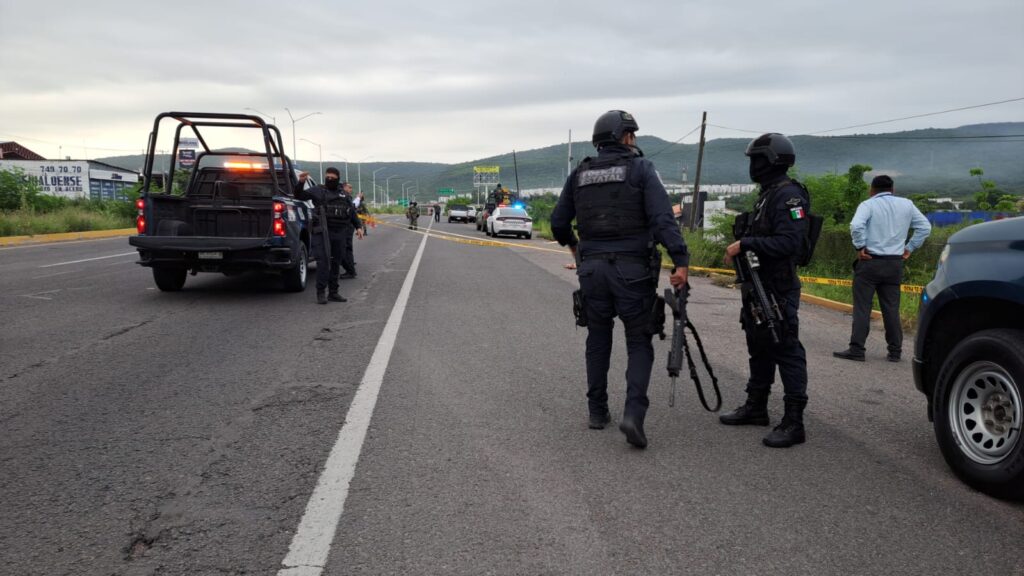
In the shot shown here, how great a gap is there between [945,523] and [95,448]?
4372mm

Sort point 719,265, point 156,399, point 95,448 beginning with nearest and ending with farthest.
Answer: point 95,448, point 156,399, point 719,265

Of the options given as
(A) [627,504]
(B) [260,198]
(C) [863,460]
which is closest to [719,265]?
(B) [260,198]

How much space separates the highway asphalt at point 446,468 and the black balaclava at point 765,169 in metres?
1.63

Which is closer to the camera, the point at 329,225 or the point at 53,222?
the point at 329,225

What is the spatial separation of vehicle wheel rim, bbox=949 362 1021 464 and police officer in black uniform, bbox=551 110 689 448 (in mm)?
1579

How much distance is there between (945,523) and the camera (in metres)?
3.34

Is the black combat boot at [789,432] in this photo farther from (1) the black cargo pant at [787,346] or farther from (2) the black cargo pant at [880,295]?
(2) the black cargo pant at [880,295]

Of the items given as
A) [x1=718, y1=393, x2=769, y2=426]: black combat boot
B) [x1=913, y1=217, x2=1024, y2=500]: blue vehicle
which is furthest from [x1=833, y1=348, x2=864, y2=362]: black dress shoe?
[x1=913, y1=217, x2=1024, y2=500]: blue vehicle

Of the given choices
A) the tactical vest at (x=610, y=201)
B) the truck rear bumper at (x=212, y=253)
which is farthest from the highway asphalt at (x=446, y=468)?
the truck rear bumper at (x=212, y=253)

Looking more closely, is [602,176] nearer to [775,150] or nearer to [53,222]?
[775,150]

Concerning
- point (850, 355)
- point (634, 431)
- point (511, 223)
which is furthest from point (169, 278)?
point (511, 223)

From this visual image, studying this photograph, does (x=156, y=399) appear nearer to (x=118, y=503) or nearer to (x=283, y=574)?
(x=118, y=503)

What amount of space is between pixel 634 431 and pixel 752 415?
43.2 inches

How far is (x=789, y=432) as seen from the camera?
4484 millimetres
